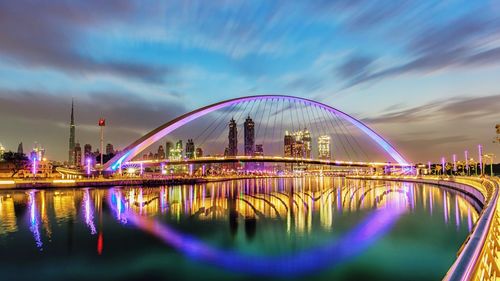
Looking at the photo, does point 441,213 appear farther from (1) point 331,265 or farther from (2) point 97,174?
(2) point 97,174

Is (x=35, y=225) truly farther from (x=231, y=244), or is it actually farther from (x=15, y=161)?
(x=15, y=161)

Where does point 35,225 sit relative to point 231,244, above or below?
above

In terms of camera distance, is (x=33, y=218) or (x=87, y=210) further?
(x=87, y=210)

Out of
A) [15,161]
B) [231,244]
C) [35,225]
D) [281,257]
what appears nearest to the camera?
[281,257]

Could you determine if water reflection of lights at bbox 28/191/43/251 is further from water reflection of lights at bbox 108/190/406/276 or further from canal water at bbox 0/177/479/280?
water reflection of lights at bbox 108/190/406/276

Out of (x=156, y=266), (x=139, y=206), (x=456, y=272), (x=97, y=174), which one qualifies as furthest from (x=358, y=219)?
(x=97, y=174)

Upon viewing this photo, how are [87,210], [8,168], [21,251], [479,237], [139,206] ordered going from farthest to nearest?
[8,168]
[139,206]
[87,210]
[21,251]
[479,237]

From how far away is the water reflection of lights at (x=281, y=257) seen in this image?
11828 mm

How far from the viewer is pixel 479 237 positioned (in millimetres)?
4543

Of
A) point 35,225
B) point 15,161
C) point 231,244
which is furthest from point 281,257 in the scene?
point 15,161

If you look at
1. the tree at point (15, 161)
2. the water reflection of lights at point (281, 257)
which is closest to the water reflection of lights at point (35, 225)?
the water reflection of lights at point (281, 257)

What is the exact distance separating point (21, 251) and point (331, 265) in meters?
11.5

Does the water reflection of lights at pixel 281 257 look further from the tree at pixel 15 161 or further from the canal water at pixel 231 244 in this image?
the tree at pixel 15 161

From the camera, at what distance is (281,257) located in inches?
514
